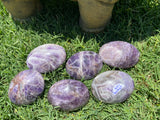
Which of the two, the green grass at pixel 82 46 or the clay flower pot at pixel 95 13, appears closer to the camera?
the green grass at pixel 82 46

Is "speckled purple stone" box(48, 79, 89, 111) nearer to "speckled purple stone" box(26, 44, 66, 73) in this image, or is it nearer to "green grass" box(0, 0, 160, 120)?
"green grass" box(0, 0, 160, 120)

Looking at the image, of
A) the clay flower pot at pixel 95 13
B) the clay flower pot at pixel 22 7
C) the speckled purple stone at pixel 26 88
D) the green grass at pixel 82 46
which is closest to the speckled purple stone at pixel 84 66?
the green grass at pixel 82 46

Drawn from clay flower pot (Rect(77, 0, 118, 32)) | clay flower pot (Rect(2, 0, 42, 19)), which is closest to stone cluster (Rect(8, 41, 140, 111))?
clay flower pot (Rect(77, 0, 118, 32))

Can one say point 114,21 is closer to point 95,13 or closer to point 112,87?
point 95,13

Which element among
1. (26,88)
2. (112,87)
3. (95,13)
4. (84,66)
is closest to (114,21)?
(95,13)

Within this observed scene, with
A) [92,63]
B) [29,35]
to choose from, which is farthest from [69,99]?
[29,35]

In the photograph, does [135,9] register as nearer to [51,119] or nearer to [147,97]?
[147,97]

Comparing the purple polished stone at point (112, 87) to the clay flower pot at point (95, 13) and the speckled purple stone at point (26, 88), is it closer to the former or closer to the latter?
the speckled purple stone at point (26, 88)
